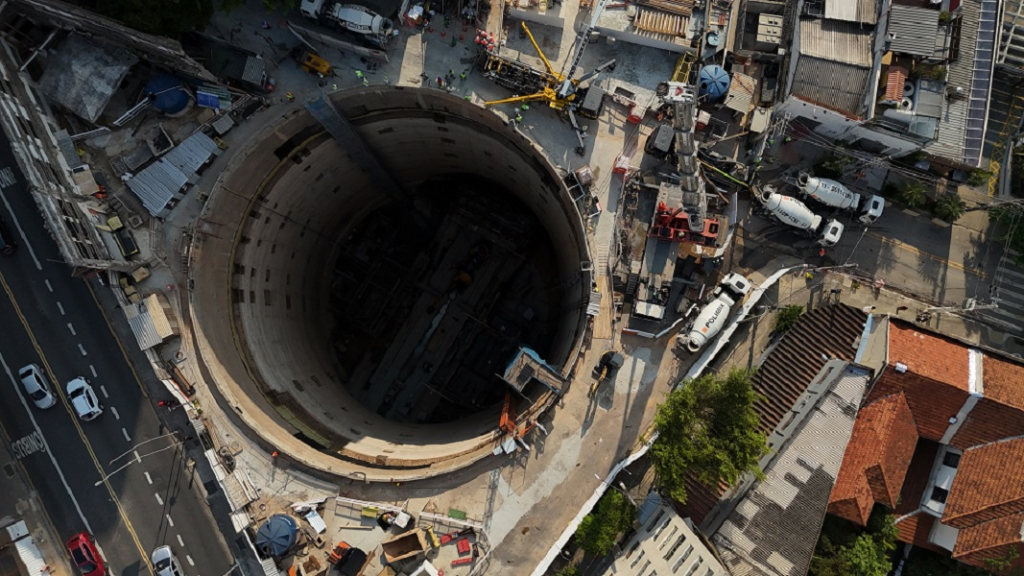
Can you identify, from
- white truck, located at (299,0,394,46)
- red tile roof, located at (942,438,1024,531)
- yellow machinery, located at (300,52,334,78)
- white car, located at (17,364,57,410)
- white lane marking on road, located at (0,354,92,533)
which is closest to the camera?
red tile roof, located at (942,438,1024,531)

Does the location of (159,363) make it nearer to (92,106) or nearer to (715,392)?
(92,106)

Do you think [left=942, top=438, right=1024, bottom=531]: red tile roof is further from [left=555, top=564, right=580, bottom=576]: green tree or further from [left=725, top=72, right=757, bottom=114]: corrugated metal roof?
[left=725, top=72, right=757, bottom=114]: corrugated metal roof

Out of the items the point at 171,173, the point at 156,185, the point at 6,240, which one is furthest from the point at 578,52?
the point at 6,240

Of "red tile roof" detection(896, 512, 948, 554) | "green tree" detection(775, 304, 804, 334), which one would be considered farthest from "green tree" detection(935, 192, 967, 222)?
"red tile roof" detection(896, 512, 948, 554)

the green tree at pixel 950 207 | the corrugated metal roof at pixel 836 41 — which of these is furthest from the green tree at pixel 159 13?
the green tree at pixel 950 207

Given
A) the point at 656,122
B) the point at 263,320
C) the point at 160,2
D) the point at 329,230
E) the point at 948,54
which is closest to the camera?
the point at 160,2

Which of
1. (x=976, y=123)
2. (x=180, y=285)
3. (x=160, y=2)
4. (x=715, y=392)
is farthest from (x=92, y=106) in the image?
(x=976, y=123)
